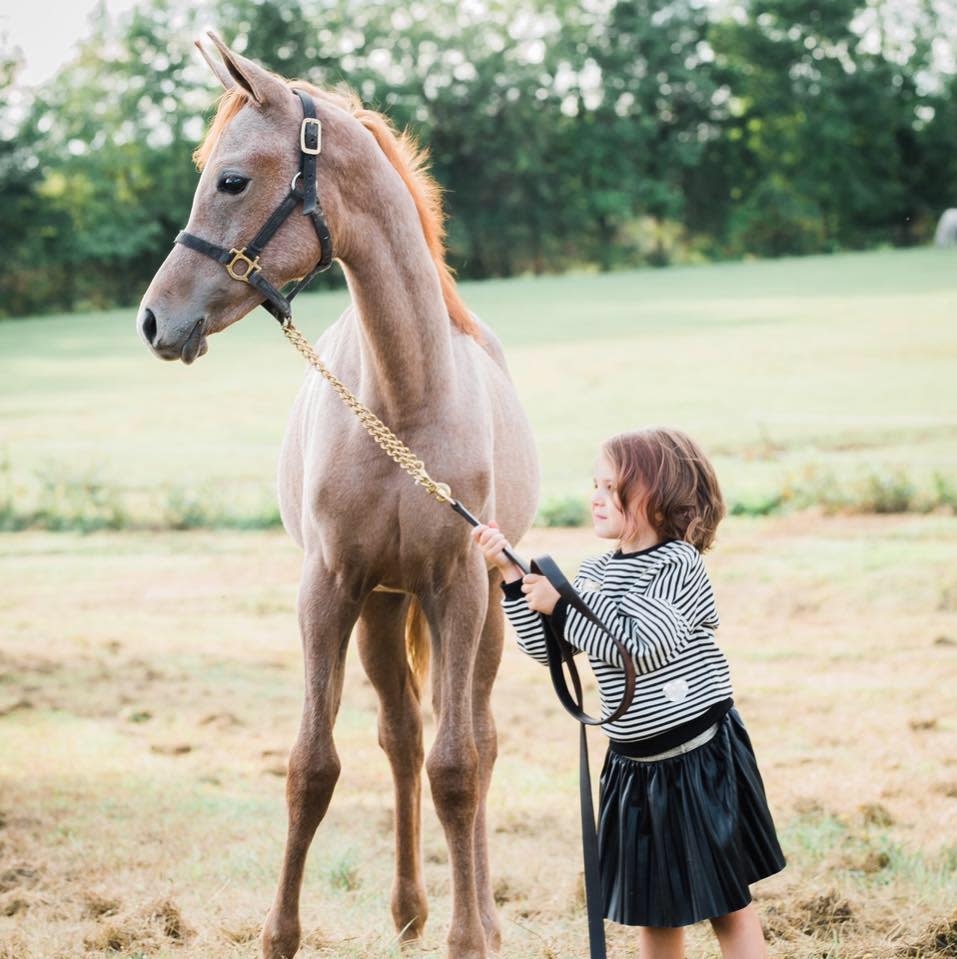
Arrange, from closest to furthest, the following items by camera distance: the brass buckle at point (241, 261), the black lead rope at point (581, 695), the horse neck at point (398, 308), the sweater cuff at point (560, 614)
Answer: the black lead rope at point (581, 695) → the sweater cuff at point (560, 614) → the brass buckle at point (241, 261) → the horse neck at point (398, 308)

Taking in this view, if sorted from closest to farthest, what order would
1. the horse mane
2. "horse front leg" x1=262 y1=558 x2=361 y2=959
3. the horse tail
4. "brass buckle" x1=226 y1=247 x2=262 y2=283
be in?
"brass buckle" x1=226 y1=247 x2=262 y2=283, the horse mane, "horse front leg" x1=262 y1=558 x2=361 y2=959, the horse tail

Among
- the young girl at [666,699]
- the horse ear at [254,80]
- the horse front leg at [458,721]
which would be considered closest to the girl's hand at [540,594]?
the young girl at [666,699]

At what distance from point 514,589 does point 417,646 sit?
138 cm

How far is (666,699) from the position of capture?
2.65 m

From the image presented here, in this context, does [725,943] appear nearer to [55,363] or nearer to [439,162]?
[55,363]

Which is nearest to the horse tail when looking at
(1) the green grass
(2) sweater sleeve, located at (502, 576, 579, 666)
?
(2) sweater sleeve, located at (502, 576, 579, 666)

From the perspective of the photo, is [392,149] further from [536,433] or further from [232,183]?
[536,433]

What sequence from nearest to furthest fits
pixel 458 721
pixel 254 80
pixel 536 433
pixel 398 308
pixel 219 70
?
pixel 254 80
pixel 219 70
pixel 398 308
pixel 458 721
pixel 536 433

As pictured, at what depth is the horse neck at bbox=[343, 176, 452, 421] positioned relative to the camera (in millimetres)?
2998

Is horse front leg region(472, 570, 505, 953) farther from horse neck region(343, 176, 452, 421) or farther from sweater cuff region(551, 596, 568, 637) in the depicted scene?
sweater cuff region(551, 596, 568, 637)

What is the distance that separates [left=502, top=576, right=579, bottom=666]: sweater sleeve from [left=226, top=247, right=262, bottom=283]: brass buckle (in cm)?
90

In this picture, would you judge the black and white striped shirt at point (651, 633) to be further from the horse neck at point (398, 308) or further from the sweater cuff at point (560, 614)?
the horse neck at point (398, 308)

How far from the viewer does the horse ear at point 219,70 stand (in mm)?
2877

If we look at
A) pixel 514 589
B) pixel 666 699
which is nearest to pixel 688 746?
pixel 666 699
